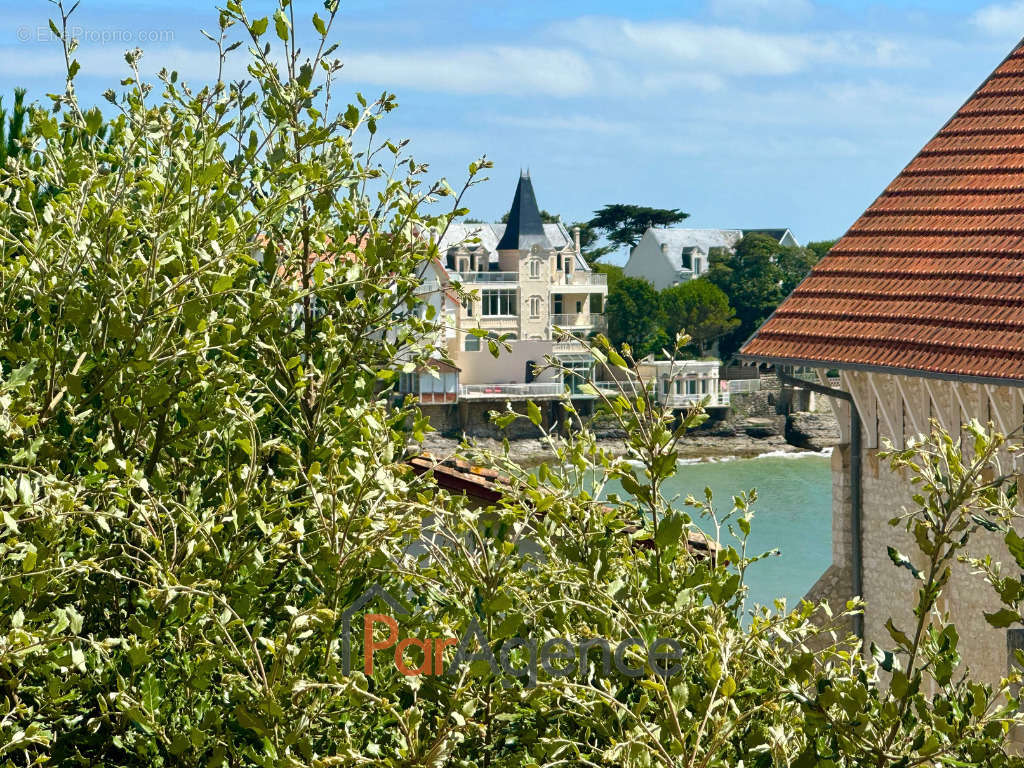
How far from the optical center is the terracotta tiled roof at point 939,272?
11.3 metres

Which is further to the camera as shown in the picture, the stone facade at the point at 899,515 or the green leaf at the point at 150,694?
the stone facade at the point at 899,515

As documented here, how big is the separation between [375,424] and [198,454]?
891 millimetres

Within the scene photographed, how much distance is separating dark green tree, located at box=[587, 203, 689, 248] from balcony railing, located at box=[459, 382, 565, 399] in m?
24.2

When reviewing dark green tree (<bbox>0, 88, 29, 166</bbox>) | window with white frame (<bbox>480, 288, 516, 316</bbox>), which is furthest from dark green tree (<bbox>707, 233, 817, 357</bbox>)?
dark green tree (<bbox>0, 88, 29, 166</bbox>)

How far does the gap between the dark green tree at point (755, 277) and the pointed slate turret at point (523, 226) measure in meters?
14.8

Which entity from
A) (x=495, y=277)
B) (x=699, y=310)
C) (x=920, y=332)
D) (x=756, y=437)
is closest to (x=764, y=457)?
(x=756, y=437)

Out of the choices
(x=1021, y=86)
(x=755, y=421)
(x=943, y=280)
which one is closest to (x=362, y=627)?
(x=943, y=280)

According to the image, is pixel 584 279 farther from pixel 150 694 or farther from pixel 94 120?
pixel 150 694

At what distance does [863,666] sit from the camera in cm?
314

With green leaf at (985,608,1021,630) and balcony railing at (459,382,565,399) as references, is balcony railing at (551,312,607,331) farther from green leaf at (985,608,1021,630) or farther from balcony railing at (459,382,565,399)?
green leaf at (985,608,1021,630)

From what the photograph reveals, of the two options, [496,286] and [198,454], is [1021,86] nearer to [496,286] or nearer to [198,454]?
[198,454]

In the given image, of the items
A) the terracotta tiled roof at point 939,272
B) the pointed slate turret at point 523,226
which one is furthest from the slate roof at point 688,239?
the terracotta tiled roof at point 939,272

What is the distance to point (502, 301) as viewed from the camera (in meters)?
69.7

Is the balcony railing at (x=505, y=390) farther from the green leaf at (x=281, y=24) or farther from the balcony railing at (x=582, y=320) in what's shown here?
the green leaf at (x=281, y=24)
